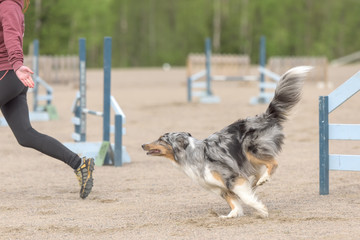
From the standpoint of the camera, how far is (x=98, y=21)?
52719mm

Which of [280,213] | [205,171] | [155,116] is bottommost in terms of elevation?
[155,116]

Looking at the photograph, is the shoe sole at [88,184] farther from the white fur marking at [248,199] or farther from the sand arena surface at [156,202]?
the white fur marking at [248,199]

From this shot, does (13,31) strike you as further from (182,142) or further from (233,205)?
(233,205)

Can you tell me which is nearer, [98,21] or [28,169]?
[28,169]

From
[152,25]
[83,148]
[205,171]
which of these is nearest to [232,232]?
[205,171]

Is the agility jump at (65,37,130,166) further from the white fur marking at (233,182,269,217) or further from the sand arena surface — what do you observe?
the white fur marking at (233,182,269,217)

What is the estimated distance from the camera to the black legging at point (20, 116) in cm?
523

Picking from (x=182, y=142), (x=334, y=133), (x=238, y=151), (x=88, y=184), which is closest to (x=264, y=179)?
(x=238, y=151)

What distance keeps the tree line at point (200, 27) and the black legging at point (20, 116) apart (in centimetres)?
4016

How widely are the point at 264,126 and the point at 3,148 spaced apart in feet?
18.5

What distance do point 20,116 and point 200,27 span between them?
48770 mm

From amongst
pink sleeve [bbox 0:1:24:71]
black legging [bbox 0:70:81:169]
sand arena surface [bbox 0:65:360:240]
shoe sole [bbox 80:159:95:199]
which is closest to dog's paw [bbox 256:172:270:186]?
sand arena surface [bbox 0:65:360:240]

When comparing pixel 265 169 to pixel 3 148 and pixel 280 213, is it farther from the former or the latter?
pixel 3 148

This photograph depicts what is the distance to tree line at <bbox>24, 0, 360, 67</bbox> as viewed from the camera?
161ft
